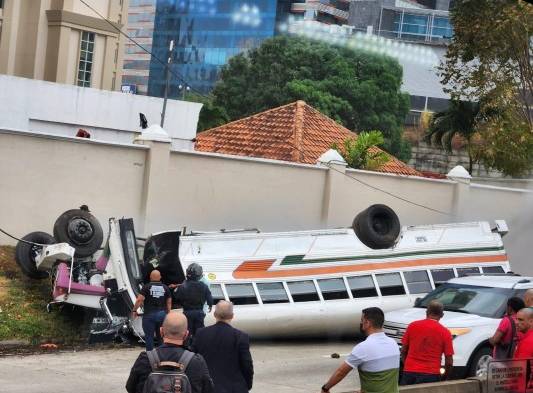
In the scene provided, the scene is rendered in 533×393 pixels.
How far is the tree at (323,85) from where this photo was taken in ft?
230

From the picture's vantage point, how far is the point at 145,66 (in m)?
Result: 194

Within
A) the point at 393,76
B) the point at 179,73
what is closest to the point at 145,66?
the point at 179,73

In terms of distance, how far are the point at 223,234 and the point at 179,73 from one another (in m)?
160

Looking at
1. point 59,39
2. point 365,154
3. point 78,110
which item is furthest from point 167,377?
point 59,39

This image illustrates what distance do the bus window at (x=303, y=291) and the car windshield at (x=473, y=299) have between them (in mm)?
2950

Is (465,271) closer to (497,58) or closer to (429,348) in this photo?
(497,58)

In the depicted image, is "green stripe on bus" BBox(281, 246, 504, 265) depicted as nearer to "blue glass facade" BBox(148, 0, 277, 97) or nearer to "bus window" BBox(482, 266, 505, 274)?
"bus window" BBox(482, 266, 505, 274)

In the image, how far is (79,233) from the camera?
67.9ft

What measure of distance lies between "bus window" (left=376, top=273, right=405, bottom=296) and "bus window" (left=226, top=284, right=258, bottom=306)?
2.53m

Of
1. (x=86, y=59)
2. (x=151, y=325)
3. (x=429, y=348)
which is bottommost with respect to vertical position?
(x=151, y=325)

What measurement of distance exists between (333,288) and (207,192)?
5218 millimetres

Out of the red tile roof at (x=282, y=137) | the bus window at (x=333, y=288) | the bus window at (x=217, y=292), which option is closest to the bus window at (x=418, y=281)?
the bus window at (x=333, y=288)

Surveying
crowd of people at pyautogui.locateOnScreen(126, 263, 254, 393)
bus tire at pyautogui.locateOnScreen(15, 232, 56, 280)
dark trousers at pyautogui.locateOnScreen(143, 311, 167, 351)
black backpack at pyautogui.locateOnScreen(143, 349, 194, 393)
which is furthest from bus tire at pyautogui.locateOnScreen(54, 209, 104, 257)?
black backpack at pyautogui.locateOnScreen(143, 349, 194, 393)

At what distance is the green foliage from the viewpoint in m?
32.4
